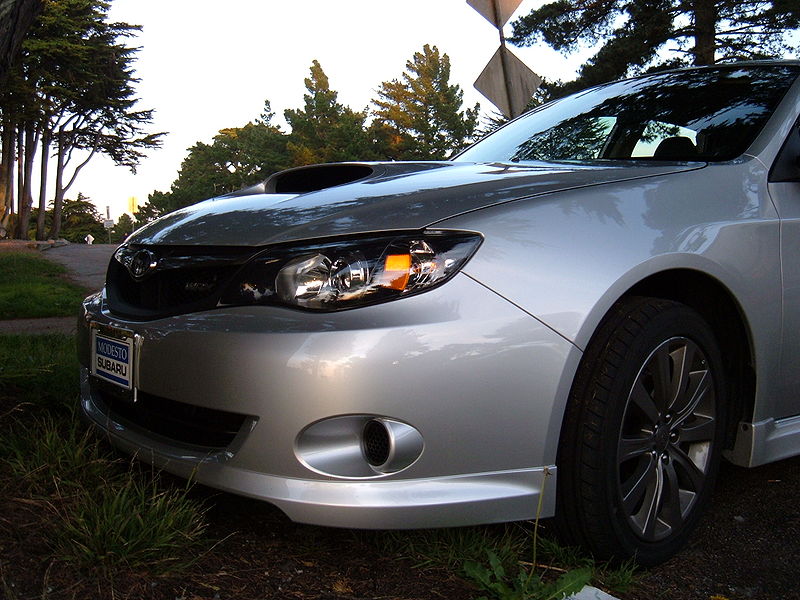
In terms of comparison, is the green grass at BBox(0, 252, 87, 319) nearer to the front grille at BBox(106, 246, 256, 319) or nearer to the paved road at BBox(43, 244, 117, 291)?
the paved road at BBox(43, 244, 117, 291)

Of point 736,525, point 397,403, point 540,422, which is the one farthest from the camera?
point 736,525

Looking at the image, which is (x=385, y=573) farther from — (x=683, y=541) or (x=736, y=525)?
(x=736, y=525)

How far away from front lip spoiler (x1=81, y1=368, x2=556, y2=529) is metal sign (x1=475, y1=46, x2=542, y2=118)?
3986mm

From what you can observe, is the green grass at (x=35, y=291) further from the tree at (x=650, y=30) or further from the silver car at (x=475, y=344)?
the tree at (x=650, y=30)

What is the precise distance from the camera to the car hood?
6.61ft

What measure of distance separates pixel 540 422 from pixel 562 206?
566mm

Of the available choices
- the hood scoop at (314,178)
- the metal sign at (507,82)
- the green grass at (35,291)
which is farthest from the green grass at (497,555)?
the green grass at (35,291)

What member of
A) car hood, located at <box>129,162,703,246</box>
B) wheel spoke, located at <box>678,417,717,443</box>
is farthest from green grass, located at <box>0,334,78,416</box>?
wheel spoke, located at <box>678,417,717,443</box>

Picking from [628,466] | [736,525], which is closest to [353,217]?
[628,466]

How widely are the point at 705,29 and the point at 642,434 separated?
606 inches

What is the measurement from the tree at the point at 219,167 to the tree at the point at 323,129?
6022mm

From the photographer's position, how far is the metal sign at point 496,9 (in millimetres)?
5562

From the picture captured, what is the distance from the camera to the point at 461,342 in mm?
1853

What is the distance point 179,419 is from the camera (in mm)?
2162
